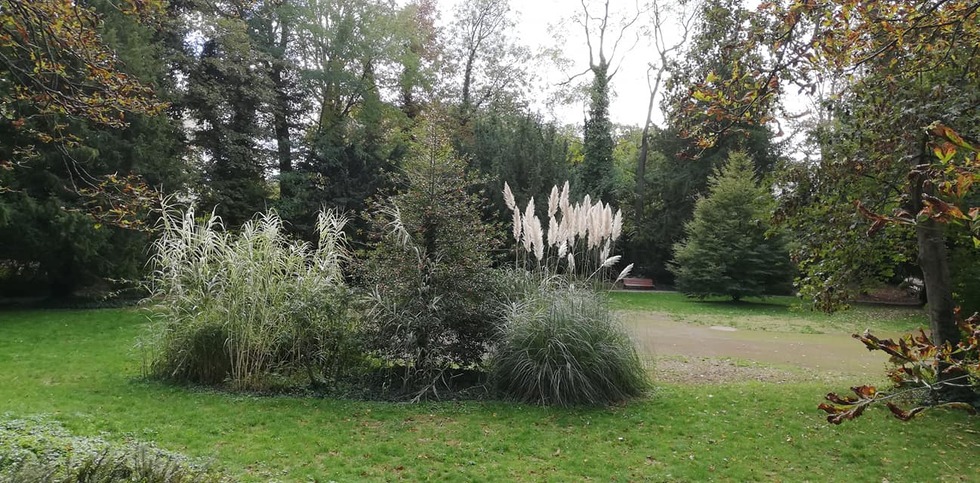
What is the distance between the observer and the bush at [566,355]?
522 cm

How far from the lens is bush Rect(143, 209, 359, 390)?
5711 millimetres

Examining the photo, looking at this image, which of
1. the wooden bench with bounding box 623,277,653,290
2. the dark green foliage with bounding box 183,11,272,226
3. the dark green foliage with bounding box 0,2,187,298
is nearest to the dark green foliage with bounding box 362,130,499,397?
the dark green foliage with bounding box 0,2,187,298

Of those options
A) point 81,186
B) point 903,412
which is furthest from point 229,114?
point 903,412

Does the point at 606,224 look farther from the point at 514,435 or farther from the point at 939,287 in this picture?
the point at 939,287

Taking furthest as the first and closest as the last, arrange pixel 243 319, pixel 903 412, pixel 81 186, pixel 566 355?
1. pixel 81 186
2. pixel 243 319
3. pixel 566 355
4. pixel 903 412

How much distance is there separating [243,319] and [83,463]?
303 centimetres

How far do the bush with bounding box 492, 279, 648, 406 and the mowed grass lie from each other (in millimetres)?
209

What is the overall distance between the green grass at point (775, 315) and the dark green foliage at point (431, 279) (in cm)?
520

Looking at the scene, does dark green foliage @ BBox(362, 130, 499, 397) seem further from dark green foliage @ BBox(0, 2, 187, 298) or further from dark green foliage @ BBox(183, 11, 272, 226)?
dark green foliage @ BBox(183, 11, 272, 226)

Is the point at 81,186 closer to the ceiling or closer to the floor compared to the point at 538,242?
closer to the ceiling

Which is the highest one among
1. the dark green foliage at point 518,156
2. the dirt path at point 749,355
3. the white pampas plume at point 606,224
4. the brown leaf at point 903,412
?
the dark green foliage at point 518,156

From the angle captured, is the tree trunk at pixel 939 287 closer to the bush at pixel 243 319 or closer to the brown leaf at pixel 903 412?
the brown leaf at pixel 903 412

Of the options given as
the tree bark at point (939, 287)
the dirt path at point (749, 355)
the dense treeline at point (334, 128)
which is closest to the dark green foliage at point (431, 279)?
the dense treeline at point (334, 128)

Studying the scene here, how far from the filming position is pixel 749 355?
8523 mm
